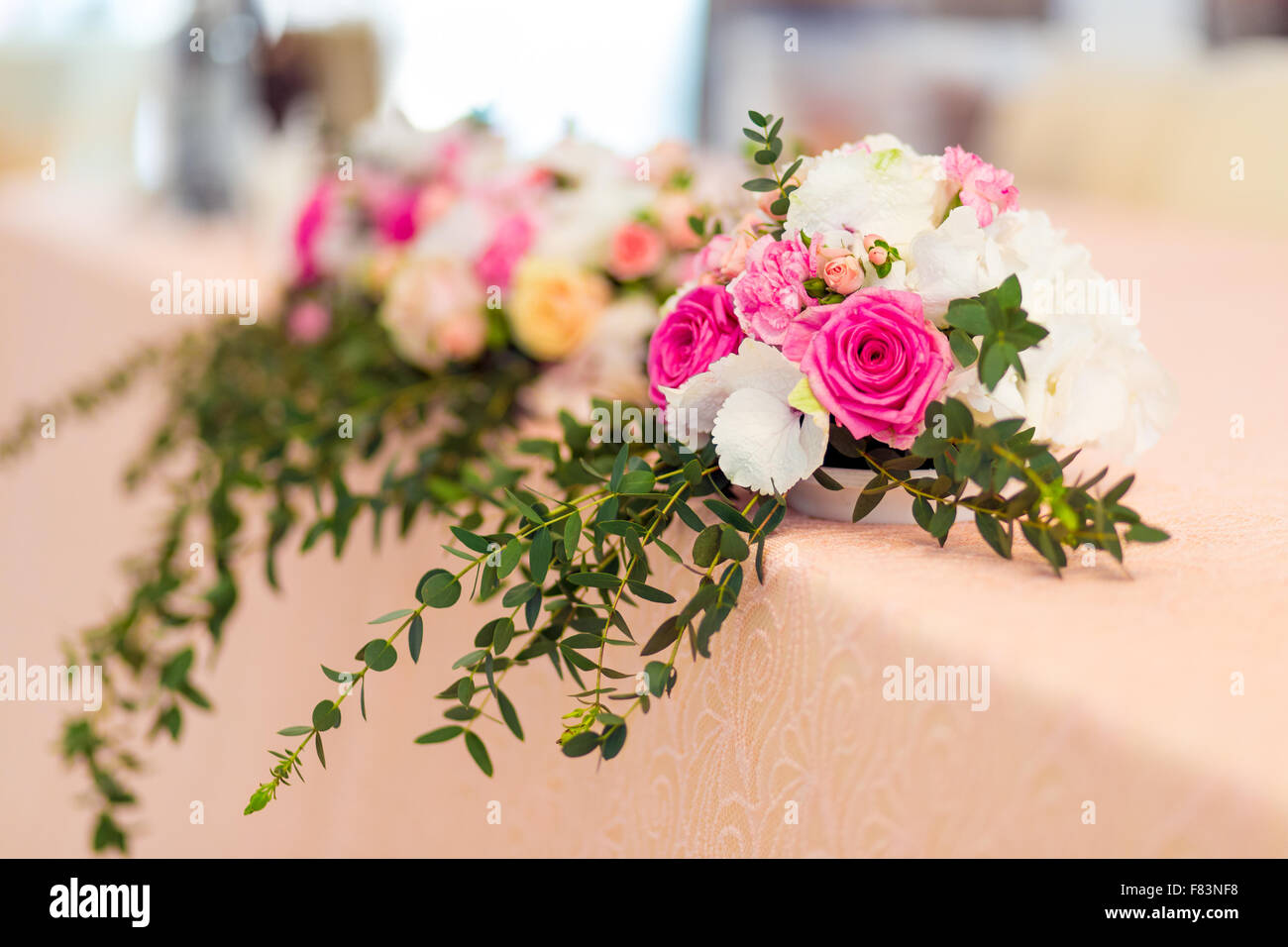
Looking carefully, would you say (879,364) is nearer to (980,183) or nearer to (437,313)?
(980,183)

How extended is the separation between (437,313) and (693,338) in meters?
0.46

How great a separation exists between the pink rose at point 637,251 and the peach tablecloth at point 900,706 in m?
A: 0.27

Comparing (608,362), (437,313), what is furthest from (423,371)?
(608,362)

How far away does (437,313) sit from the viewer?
0.98 meters

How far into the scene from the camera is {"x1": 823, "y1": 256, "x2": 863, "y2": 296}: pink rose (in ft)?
1.72

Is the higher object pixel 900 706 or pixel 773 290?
pixel 773 290

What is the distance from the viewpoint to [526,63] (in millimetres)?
4383

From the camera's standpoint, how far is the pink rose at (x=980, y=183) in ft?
1.76

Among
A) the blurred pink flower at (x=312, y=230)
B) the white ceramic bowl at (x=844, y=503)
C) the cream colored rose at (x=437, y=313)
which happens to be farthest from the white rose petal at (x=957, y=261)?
the blurred pink flower at (x=312, y=230)

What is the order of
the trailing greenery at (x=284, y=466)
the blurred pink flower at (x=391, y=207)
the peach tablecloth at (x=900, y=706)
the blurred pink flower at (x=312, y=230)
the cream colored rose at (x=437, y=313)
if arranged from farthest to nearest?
the blurred pink flower at (x=312, y=230)
the blurred pink flower at (x=391, y=207)
the cream colored rose at (x=437, y=313)
the trailing greenery at (x=284, y=466)
the peach tablecloth at (x=900, y=706)

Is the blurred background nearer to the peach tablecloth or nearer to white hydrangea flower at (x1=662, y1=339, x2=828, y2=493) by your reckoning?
the peach tablecloth

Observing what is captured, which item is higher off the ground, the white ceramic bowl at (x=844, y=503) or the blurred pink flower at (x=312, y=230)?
the blurred pink flower at (x=312, y=230)

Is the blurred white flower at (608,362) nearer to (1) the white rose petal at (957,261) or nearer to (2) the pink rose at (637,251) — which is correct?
(2) the pink rose at (637,251)
